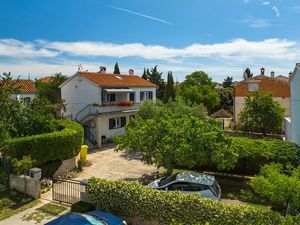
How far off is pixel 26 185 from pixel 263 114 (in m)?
26.8

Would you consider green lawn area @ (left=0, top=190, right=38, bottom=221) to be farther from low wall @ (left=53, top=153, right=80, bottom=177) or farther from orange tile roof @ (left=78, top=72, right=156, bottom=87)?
orange tile roof @ (left=78, top=72, right=156, bottom=87)

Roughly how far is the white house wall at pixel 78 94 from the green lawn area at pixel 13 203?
60.0ft

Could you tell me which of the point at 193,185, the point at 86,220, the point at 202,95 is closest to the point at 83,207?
the point at 86,220

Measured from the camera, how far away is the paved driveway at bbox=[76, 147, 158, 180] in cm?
2298

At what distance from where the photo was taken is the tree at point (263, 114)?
3488cm

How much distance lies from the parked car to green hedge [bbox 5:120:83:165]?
28.1 feet

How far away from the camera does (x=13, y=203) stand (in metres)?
16.8

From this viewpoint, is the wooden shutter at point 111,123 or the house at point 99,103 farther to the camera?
the wooden shutter at point 111,123

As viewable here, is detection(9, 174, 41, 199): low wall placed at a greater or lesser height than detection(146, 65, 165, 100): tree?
lesser

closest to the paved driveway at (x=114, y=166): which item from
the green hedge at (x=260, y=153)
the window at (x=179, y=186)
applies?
the window at (x=179, y=186)

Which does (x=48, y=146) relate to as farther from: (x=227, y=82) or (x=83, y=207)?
(x=227, y=82)

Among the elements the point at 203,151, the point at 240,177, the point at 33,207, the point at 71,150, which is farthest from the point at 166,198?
the point at 71,150

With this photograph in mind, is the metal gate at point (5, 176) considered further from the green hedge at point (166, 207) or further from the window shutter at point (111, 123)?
the window shutter at point (111, 123)

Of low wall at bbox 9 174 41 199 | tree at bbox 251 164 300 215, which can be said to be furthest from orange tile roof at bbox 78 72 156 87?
tree at bbox 251 164 300 215
